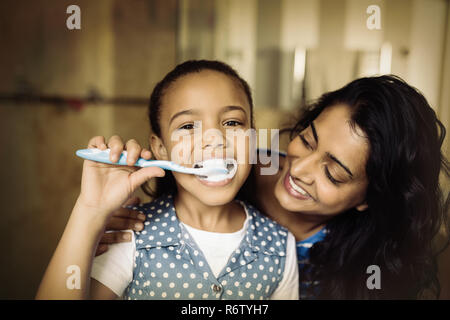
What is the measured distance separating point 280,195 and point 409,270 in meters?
0.36

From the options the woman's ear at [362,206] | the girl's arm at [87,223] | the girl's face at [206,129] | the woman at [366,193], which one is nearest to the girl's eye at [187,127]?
the girl's face at [206,129]

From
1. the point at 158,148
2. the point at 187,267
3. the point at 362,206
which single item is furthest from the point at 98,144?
the point at 362,206

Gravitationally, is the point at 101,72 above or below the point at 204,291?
above

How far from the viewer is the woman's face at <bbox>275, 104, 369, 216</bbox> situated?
684 millimetres

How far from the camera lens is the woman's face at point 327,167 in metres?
0.68

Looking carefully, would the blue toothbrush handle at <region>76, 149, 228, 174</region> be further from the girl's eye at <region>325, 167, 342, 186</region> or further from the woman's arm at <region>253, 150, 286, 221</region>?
the woman's arm at <region>253, 150, 286, 221</region>

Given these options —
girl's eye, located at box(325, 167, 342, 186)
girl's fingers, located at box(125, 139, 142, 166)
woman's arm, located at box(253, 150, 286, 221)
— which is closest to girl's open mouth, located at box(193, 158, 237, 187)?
girl's fingers, located at box(125, 139, 142, 166)

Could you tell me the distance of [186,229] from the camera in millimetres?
658

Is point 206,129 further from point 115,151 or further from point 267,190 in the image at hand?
point 267,190

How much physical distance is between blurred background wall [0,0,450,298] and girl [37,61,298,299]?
21.2 inches

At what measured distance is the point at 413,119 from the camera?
70 cm

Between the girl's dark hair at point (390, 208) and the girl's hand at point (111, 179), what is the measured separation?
17.1 inches
